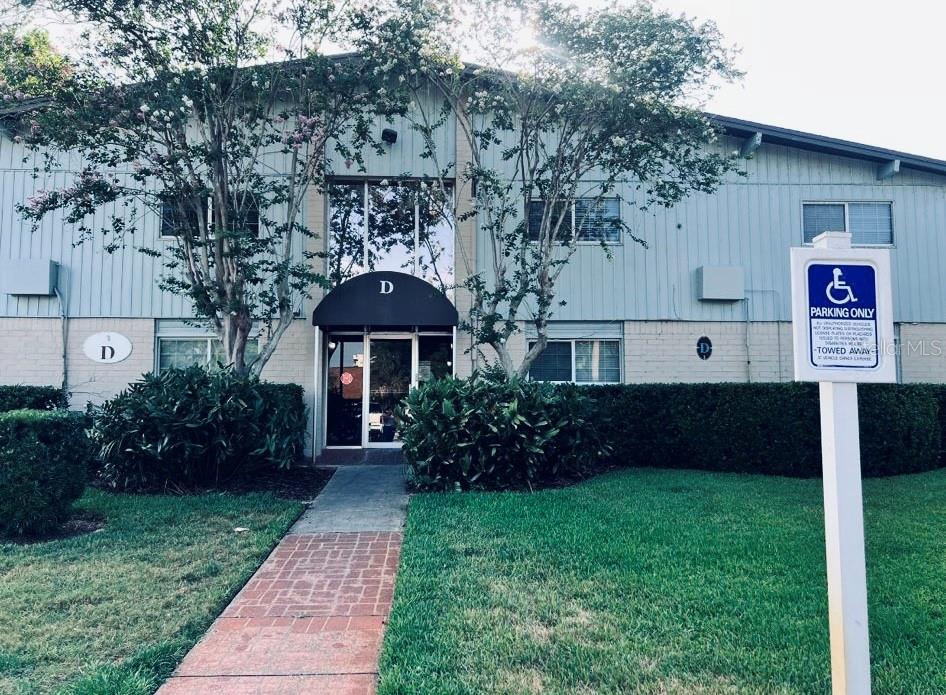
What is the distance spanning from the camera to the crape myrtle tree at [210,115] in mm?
8625

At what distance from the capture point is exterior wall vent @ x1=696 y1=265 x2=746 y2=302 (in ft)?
39.0

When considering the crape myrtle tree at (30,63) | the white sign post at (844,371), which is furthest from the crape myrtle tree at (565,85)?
the white sign post at (844,371)

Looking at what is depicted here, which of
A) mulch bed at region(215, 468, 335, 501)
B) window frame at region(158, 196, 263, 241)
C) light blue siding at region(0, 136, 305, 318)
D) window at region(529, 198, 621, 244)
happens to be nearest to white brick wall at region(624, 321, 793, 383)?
window at region(529, 198, 621, 244)

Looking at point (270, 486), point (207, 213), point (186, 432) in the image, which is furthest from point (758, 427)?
point (207, 213)

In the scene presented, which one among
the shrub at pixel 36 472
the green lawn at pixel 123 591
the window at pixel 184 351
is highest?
the window at pixel 184 351

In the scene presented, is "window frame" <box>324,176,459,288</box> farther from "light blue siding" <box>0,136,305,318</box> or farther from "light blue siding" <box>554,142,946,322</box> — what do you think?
→ "light blue siding" <box>554,142,946,322</box>

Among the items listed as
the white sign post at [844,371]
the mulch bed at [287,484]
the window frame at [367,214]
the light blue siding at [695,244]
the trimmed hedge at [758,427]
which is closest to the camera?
the white sign post at [844,371]

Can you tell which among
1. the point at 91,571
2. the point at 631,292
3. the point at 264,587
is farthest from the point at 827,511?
the point at 631,292

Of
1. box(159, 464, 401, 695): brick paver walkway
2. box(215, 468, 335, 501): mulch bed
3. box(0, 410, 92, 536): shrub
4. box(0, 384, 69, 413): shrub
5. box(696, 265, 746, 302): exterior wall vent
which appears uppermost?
box(696, 265, 746, 302): exterior wall vent

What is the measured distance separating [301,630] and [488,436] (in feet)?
14.4

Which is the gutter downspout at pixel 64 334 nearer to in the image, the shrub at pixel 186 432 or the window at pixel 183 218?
the window at pixel 183 218

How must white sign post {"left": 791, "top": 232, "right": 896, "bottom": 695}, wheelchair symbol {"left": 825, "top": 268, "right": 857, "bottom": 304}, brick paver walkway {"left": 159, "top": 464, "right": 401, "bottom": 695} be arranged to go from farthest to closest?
brick paver walkway {"left": 159, "top": 464, "right": 401, "bottom": 695}
wheelchair symbol {"left": 825, "top": 268, "right": 857, "bottom": 304}
white sign post {"left": 791, "top": 232, "right": 896, "bottom": 695}

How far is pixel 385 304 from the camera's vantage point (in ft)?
35.5

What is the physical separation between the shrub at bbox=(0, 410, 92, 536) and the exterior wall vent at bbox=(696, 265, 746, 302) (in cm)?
1043
